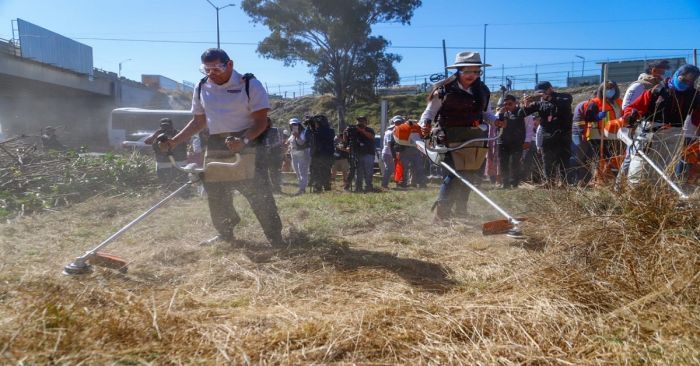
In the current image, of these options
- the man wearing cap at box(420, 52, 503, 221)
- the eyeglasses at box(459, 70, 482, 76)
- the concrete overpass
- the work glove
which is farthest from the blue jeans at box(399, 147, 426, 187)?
the concrete overpass

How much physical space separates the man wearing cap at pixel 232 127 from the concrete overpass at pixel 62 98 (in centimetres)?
2805

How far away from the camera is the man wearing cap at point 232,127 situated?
406 centimetres

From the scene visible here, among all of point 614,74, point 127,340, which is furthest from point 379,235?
point 614,74

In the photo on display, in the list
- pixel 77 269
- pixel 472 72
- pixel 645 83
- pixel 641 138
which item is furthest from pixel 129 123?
pixel 641 138

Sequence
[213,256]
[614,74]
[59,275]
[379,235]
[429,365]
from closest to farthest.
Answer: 1. [429,365]
2. [59,275]
3. [213,256]
4. [379,235]
5. [614,74]

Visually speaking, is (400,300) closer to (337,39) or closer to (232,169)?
(232,169)

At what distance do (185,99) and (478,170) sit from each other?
44.9 m

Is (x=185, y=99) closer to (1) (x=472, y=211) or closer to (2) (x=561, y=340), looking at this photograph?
(1) (x=472, y=211)

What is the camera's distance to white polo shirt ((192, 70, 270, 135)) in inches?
162

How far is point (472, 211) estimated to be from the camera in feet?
18.1

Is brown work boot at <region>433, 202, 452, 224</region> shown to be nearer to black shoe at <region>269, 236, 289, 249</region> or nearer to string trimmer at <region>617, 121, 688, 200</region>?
black shoe at <region>269, 236, 289, 249</region>

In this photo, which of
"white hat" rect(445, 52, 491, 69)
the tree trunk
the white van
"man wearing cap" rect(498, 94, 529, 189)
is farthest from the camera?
the tree trunk

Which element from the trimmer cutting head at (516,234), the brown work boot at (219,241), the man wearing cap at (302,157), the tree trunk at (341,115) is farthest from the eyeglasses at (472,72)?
the tree trunk at (341,115)

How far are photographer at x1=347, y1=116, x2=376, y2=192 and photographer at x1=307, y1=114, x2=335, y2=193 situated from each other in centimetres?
52
